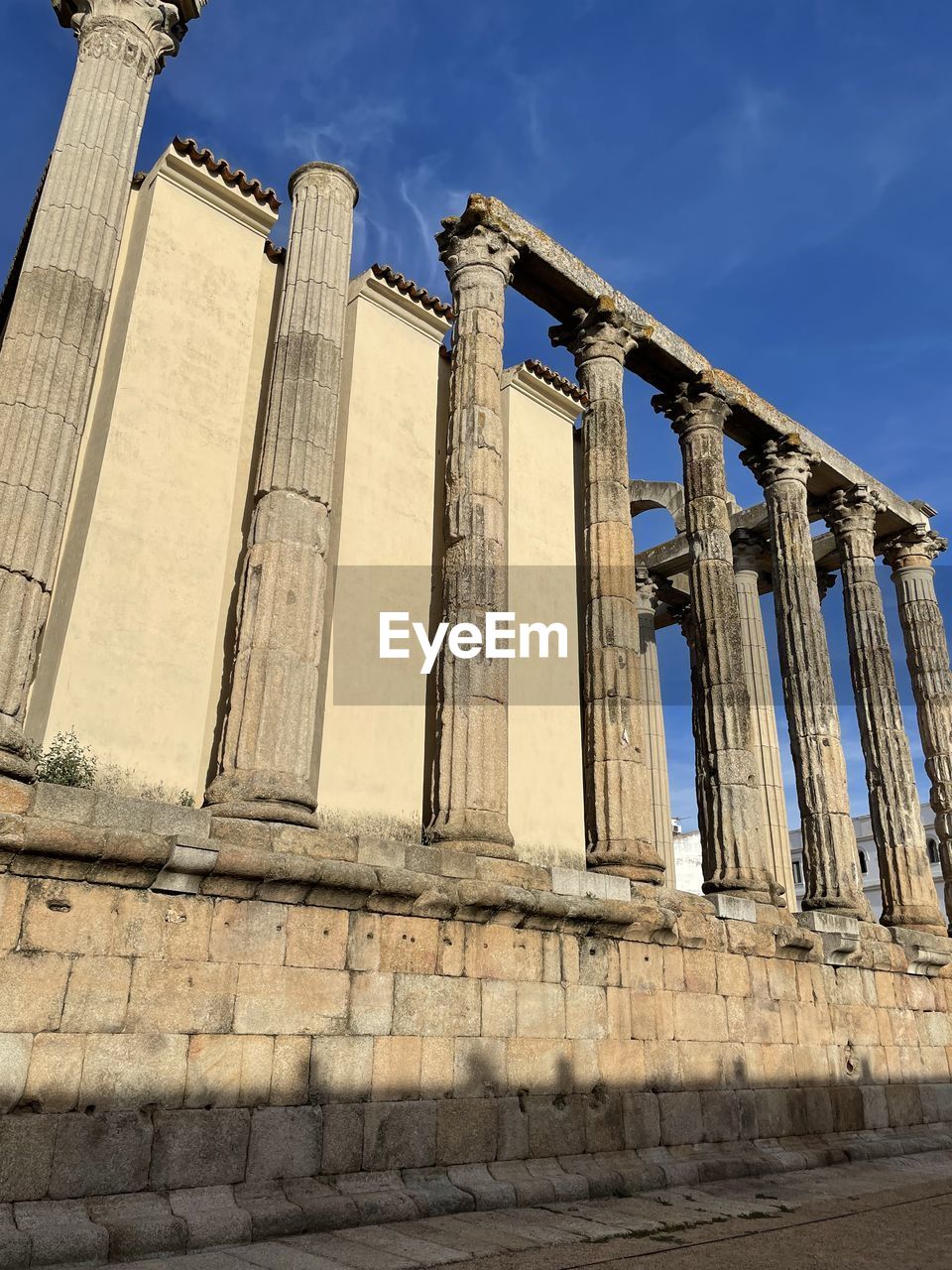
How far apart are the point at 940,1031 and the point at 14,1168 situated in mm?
12137

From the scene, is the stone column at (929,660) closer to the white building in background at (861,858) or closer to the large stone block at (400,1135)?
the large stone block at (400,1135)

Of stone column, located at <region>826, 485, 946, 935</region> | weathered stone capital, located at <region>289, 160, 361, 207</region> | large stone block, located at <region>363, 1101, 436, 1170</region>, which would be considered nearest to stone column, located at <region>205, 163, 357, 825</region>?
weathered stone capital, located at <region>289, 160, 361, 207</region>

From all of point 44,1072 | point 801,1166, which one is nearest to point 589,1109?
point 801,1166

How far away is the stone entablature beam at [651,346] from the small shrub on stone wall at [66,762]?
8014 millimetres

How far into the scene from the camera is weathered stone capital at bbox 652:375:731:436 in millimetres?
14398

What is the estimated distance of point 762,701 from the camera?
18.1m

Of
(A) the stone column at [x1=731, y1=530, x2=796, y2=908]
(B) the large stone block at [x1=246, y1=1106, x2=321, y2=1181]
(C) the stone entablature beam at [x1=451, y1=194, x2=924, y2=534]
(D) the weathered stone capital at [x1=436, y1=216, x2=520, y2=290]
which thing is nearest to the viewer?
(B) the large stone block at [x1=246, y1=1106, x2=321, y2=1181]

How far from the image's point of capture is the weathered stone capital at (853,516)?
672 inches

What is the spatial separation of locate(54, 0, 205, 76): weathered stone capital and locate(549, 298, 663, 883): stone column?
616cm

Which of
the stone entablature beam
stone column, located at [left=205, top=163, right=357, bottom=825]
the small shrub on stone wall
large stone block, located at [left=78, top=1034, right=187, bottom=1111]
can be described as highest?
the stone entablature beam

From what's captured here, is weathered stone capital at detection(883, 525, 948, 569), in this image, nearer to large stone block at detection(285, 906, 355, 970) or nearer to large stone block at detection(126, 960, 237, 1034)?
large stone block at detection(285, 906, 355, 970)

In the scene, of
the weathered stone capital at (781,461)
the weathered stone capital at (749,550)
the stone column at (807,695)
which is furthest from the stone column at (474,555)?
the weathered stone capital at (749,550)

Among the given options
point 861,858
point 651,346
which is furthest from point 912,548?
point 861,858

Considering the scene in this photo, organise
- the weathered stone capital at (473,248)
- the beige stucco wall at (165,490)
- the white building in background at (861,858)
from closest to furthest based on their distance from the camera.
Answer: the beige stucco wall at (165,490) → the weathered stone capital at (473,248) → the white building in background at (861,858)
